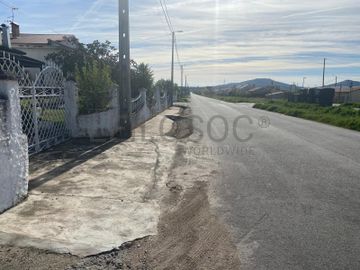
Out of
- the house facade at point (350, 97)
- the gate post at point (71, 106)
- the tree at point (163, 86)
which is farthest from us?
the house facade at point (350, 97)

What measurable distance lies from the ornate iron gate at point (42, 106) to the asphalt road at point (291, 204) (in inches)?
164

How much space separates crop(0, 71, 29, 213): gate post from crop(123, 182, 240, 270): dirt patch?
2.08 meters

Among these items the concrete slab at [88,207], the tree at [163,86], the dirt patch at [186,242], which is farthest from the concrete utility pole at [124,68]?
the tree at [163,86]

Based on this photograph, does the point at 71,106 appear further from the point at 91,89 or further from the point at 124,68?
the point at 124,68

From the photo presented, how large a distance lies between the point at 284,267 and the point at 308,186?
3.50 meters

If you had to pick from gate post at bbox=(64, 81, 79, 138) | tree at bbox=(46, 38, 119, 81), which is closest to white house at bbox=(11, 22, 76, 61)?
tree at bbox=(46, 38, 119, 81)

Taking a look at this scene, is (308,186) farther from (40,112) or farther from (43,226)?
(40,112)

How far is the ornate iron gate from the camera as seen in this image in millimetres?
9025

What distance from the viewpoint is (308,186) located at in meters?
7.07

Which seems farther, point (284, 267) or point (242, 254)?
point (242, 254)

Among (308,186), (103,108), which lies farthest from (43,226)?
(103,108)

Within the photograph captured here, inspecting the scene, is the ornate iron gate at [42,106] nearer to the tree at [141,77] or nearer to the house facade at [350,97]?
the tree at [141,77]

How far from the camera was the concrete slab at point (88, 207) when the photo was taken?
437 centimetres

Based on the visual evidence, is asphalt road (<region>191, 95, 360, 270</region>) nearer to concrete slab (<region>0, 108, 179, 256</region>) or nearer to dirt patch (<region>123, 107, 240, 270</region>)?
dirt patch (<region>123, 107, 240, 270</region>)
